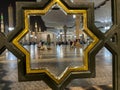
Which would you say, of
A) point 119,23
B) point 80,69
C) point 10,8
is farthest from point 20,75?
point 10,8

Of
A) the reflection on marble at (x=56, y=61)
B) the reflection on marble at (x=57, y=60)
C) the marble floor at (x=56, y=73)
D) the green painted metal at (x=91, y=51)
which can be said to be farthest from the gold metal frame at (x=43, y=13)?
the marble floor at (x=56, y=73)

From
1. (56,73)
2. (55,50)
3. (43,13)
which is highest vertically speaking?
(43,13)

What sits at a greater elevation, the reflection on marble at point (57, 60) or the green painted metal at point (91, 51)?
the green painted metal at point (91, 51)

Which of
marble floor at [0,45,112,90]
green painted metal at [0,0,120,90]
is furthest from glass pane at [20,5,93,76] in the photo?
green painted metal at [0,0,120,90]

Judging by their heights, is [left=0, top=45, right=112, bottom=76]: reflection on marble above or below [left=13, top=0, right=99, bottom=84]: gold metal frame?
below

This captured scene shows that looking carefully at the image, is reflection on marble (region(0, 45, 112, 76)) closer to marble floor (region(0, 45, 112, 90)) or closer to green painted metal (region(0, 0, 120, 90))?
marble floor (region(0, 45, 112, 90))

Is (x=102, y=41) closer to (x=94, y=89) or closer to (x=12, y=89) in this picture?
(x=94, y=89)

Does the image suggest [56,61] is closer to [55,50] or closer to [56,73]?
[56,73]

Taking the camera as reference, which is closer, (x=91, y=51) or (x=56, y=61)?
(x=91, y=51)

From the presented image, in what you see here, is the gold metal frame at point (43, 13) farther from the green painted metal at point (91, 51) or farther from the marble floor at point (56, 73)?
the marble floor at point (56, 73)

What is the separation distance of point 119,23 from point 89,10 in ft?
1.38

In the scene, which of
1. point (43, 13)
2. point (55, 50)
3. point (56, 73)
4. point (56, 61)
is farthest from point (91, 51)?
point (55, 50)

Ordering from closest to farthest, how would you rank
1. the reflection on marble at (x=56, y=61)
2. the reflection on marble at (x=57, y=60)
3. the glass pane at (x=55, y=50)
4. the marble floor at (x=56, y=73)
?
the glass pane at (x=55, y=50)
the marble floor at (x=56, y=73)
the reflection on marble at (x=56, y=61)
the reflection on marble at (x=57, y=60)

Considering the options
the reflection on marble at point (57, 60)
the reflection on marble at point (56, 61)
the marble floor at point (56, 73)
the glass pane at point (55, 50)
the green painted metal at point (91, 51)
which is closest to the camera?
the green painted metal at point (91, 51)
